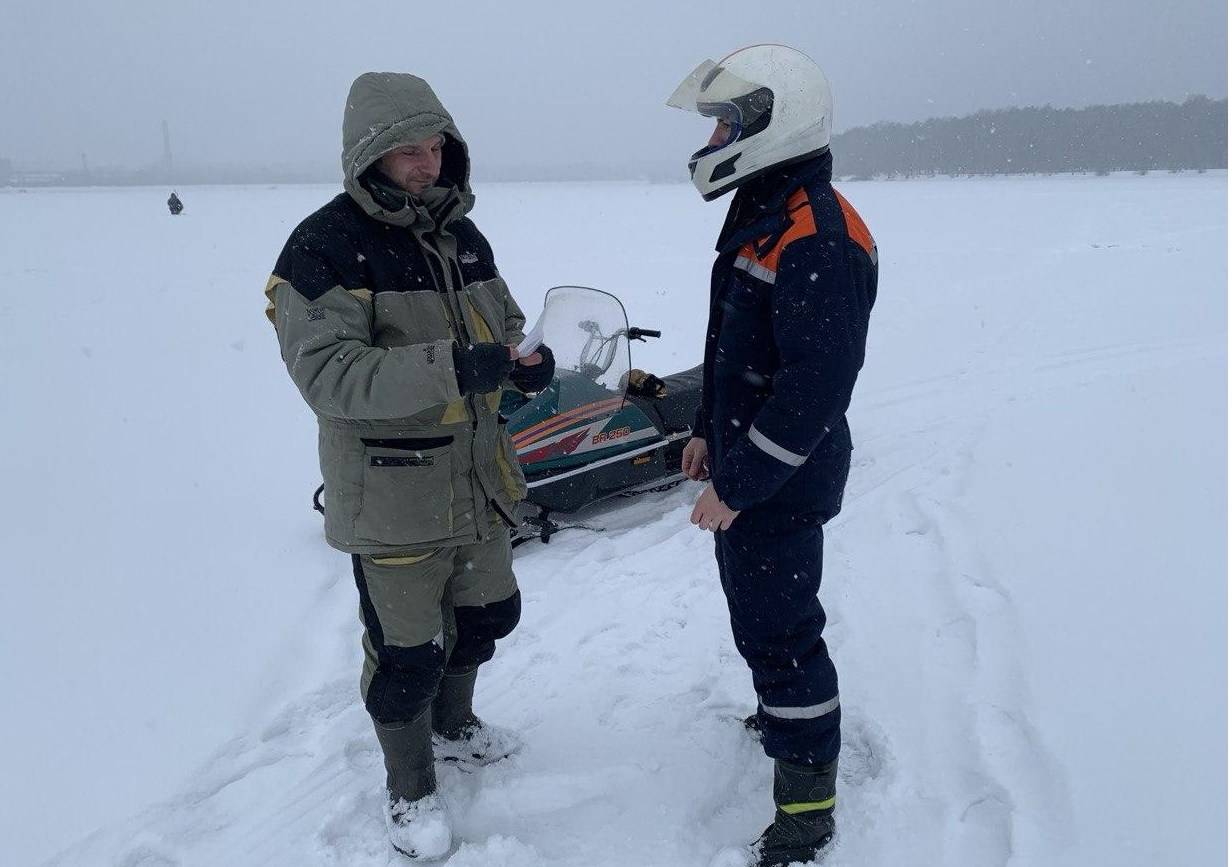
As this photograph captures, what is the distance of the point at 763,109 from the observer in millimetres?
1834

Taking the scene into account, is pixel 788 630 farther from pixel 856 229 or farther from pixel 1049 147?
pixel 1049 147

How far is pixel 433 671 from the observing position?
2.13 m

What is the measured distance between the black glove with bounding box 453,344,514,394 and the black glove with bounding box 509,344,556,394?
22 cm

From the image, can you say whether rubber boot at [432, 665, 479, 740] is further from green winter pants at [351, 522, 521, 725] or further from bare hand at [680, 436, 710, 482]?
bare hand at [680, 436, 710, 482]

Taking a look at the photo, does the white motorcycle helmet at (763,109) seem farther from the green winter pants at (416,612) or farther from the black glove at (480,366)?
the green winter pants at (416,612)

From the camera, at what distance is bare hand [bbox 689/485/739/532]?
1.92 metres

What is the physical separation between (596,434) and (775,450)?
2.54 m

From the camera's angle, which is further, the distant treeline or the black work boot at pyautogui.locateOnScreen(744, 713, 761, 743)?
the distant treeline

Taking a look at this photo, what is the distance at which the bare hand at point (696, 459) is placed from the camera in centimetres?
238

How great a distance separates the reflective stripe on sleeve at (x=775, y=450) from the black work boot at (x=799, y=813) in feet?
2.76

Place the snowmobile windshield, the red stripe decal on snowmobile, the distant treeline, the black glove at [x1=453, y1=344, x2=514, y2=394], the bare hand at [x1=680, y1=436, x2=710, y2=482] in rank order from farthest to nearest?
the distant treeline → the red stripe decal on snowmobile → the snowmobile windshield → the bare hand at [x1=680, y1=436, x2=710, y2=482] → the black glove at [x1=453, y1=344, x2=514, y2=394]

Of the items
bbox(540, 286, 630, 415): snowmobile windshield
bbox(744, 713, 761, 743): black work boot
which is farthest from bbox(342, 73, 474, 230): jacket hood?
bbox(744, 713, 761, 743): black work boot

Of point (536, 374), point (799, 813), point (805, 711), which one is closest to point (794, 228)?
point (536, 374)

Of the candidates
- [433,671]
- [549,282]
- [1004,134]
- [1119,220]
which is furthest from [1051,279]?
[1004,134]
